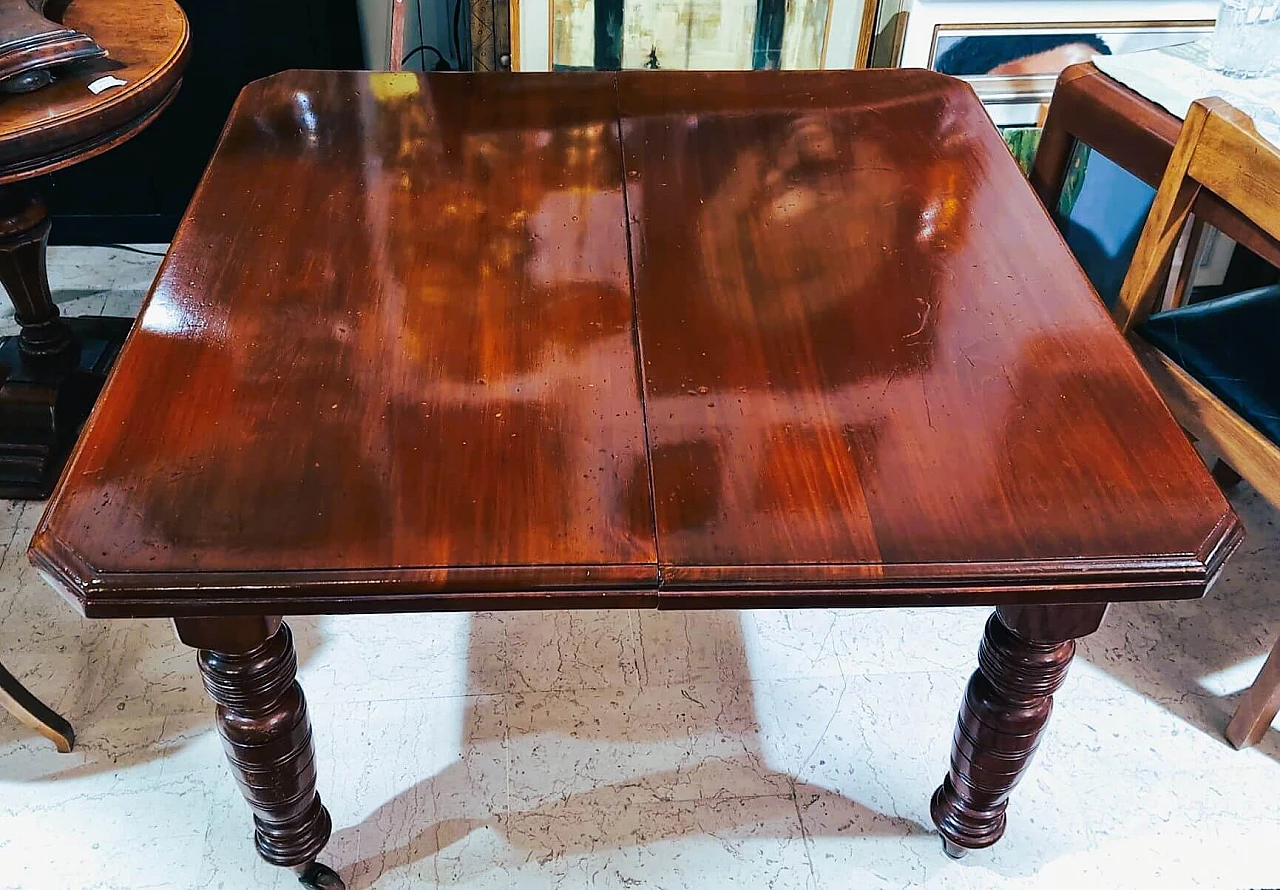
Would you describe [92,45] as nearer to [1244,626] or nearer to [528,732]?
[528,732]

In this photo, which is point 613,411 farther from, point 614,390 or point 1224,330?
point 1224,330

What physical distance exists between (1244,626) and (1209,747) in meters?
0.29

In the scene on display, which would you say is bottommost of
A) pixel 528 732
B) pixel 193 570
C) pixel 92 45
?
pixel 528 732

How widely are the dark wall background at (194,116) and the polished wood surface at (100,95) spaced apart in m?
0.43

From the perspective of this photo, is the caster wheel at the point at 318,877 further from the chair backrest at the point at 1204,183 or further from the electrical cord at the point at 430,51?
the electrical cord at the point at 430,51

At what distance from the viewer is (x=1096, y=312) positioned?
131cm

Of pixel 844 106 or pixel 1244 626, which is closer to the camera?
pixel 844 106

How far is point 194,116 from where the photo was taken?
239cm

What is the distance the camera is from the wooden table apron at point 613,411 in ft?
3.28

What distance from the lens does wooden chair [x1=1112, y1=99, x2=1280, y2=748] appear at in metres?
1.45

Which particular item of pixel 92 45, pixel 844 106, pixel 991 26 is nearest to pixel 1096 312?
pixel 844 106

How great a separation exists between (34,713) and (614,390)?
98 cm

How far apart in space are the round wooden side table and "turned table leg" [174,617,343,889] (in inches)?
33.4

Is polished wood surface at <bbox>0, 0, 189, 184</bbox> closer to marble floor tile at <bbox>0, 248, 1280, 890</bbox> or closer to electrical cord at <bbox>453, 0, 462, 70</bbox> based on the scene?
marble floor tile at <bbox>0, 248, 1280, 890</bbox>
